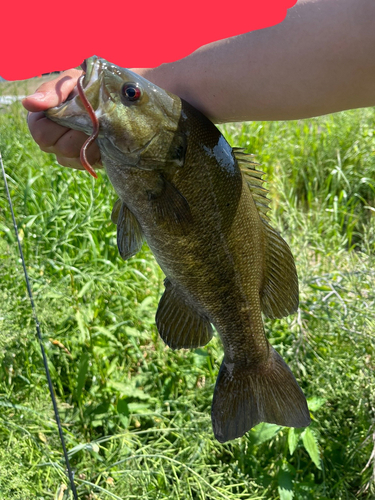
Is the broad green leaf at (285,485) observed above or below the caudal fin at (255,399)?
below

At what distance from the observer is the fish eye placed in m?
1.39

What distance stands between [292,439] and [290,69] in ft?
6.00

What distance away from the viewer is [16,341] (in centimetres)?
269

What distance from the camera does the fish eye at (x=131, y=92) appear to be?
1.39 m

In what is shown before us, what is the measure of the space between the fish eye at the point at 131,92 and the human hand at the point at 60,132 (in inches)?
10.6

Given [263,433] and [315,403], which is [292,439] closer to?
[263,433]

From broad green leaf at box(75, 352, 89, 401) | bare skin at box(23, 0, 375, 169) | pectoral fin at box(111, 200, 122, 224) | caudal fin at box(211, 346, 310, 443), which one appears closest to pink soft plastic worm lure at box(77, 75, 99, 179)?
bare skin at box(23, 0, 375, 169)


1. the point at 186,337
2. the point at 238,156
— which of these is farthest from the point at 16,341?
the point at 238,156

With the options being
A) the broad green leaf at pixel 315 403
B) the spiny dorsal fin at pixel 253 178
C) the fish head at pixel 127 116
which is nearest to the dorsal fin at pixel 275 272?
the spiny dorsal fin at pixel 253 178

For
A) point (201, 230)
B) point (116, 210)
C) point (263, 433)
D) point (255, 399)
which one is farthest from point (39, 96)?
point (263, 433)

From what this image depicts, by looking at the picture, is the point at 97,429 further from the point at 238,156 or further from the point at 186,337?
the point at 238,156

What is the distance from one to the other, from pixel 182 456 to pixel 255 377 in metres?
1.06

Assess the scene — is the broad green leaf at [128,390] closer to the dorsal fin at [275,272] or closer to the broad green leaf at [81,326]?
the broad green leaf at [81,326]

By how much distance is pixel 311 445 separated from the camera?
2.46 m
